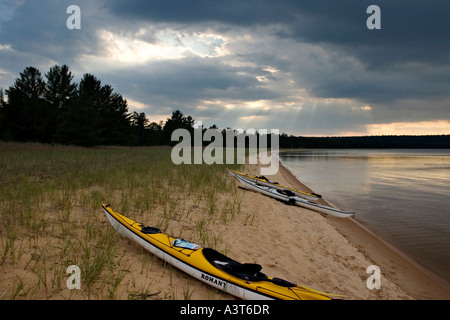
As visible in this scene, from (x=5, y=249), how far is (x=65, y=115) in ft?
130

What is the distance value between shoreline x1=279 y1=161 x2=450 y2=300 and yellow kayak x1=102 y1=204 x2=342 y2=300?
2977 mm

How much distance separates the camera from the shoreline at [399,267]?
538 centimetres

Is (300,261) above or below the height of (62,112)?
below

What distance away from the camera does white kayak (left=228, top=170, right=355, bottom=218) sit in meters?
10.3

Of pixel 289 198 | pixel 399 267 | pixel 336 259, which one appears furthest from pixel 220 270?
pixel 289 198

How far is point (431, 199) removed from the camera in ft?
46.8

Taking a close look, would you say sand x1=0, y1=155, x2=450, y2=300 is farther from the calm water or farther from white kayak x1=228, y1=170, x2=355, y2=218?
white kayak x1=228, y1=170, x2=355, y2=218

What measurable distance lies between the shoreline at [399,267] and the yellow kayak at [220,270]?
2977mm

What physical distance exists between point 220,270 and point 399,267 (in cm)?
501

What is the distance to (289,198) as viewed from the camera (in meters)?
11.2

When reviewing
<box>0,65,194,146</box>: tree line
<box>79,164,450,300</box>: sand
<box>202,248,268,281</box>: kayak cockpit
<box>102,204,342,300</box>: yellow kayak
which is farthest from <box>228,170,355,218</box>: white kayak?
<box>0,65,194,146</box>: tree line

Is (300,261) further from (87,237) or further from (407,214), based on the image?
(407,214)

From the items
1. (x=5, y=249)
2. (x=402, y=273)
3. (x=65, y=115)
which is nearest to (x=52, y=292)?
(x=5, y=249)
